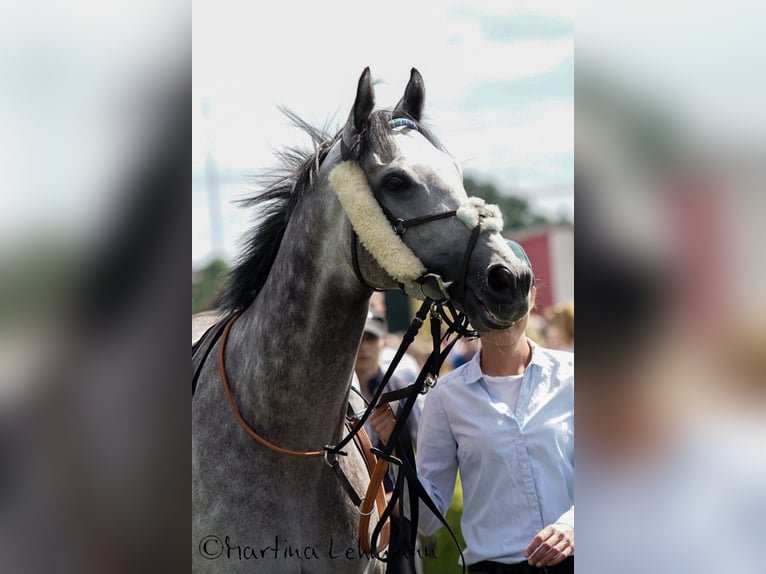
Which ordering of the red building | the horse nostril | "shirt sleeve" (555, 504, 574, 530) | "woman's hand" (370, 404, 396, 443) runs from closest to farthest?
the horse nostril < "shirt sleeve" (555, 504, 574, 530) < "woman's hand" (370, 404, 396, 443) < the red building

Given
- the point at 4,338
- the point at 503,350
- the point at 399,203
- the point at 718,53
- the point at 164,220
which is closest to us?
Answer: the point at 4,338

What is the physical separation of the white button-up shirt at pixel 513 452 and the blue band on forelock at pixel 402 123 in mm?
823

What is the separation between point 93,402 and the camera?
3.78 ft

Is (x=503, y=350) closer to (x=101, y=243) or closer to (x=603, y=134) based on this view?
(x=603, y=134)

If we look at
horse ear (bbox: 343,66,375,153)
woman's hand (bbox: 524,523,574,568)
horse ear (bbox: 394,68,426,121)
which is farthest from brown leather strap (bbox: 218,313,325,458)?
horse ear (bbox: 394,68,426,121)

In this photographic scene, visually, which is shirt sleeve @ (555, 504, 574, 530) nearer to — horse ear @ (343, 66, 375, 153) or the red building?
the red building

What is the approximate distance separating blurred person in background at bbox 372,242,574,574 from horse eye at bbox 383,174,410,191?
1.24 feet

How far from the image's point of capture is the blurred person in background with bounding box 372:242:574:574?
236 cm

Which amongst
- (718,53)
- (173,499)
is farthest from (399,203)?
(173,499)

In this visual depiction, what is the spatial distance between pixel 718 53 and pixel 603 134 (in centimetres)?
23

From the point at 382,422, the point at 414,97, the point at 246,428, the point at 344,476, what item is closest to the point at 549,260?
the point at 382,422

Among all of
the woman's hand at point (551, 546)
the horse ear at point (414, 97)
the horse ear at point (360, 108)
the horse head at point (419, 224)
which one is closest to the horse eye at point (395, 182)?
the horse head at point (419, 224)

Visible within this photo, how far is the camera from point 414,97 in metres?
2.40

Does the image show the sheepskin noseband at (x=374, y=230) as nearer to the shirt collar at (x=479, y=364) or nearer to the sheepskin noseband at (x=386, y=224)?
the sheepskin noseband at (x=386, y=224)
